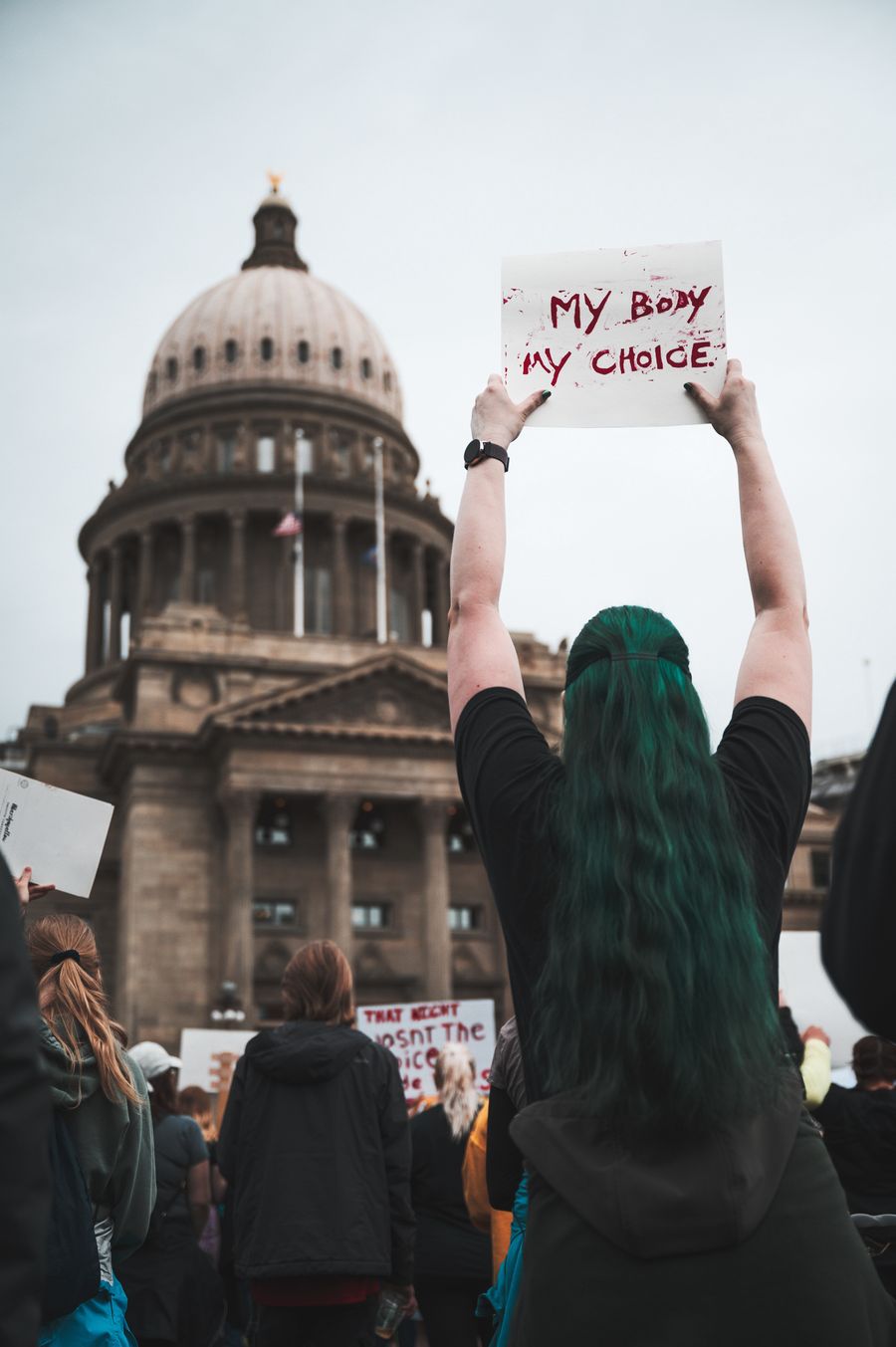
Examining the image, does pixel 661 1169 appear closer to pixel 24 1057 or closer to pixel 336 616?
pixel 24 1057

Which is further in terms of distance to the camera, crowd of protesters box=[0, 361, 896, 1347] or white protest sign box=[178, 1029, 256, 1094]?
white protest sign box=[178, 1029, 256, 1094]

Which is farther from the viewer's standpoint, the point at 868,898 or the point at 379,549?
the point at 379,549

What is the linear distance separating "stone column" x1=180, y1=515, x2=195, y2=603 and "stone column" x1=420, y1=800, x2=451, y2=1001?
20.2 meters

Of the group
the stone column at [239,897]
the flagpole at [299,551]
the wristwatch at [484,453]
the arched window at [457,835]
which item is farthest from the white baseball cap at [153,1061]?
the flagpole at [299,551]

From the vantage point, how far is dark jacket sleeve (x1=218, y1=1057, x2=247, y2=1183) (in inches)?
283

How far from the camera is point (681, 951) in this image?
2682 millimetres

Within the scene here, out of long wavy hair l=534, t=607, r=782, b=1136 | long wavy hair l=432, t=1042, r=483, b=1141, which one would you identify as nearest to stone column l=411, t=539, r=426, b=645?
long wavy hair l=432, t=1042, r=483, b=1141

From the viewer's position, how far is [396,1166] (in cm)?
715

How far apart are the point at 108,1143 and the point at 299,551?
57.6 m

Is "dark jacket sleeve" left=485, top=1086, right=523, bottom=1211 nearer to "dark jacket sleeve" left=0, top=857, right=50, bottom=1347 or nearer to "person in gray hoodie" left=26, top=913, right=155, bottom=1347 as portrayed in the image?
"person in gray hoodie" left=26, top=913, right=155, bottom=1347

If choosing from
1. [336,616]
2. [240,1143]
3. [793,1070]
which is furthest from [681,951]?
A: [336,616]

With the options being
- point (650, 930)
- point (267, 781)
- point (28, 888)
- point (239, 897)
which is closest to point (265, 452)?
point (267, 781)

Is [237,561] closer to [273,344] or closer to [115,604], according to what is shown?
[115,604]

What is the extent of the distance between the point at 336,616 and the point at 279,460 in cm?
929
